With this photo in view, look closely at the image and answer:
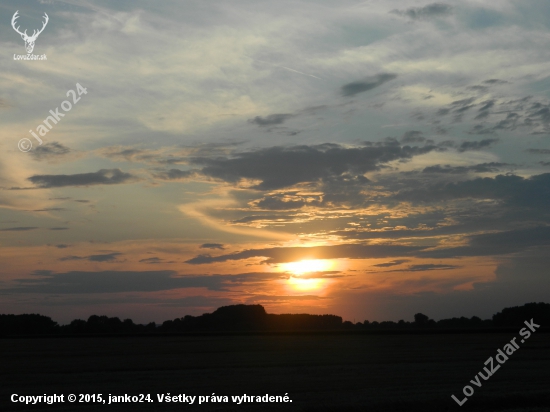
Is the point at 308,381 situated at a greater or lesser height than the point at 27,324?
lesser

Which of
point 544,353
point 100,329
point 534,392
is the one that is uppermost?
point 100,329

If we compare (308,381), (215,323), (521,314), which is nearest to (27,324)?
(215,323)

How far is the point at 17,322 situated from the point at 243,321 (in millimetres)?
69675

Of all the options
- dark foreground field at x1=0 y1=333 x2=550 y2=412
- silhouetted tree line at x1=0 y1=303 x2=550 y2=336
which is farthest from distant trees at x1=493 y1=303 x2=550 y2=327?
dark foreground field at x1=0 y1=333 x2=550 y2=412

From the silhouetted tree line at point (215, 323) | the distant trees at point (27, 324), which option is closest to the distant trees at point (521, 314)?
the silhouetted tree line at point (215, 323)

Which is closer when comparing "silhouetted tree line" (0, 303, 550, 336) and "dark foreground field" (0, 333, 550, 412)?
"dark foreground field" (0, 333, 550, 412)

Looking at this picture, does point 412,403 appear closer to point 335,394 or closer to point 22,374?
point 335,394

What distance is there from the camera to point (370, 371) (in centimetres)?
3262

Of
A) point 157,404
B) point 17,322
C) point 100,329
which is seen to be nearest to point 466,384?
point 157,404

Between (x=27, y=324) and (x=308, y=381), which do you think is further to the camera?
(x=27, y=324)

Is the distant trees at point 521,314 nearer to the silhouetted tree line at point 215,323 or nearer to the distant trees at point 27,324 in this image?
the silhouetted tree line at point 215,323

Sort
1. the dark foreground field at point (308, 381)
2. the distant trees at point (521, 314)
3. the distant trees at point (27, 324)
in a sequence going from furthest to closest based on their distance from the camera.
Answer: the distant trees at point (27, 324) → the distant trees at point (521, 314) → the dark foreground field at point (308, 381)

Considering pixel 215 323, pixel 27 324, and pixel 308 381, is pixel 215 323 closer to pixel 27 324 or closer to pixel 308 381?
pixel 27 324

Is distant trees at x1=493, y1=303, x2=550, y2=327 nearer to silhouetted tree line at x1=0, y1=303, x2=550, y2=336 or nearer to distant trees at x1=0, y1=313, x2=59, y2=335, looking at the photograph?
silhouetted tree line at x1=0, y1=303, x2=550, y2=336
